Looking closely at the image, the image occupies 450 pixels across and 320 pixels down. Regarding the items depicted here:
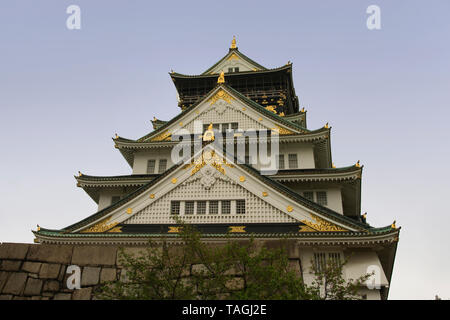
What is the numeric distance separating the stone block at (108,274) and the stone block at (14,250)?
282cm

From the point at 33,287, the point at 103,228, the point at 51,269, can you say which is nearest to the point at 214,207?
the point at 103,228

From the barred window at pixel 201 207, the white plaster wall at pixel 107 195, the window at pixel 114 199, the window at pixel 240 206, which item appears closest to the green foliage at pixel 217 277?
the window at pixel 240 206

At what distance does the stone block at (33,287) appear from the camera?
12.2m

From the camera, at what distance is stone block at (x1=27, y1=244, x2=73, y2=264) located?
41.2 feet

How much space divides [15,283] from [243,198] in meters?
10.7

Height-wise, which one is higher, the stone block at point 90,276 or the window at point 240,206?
the window at point 240,206

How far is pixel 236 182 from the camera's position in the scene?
19.5 meters

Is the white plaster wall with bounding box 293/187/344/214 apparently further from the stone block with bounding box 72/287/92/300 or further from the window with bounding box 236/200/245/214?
the stone block with bounding box 72/287/92/300

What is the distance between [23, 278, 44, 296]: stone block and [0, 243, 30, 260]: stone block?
880 millimetres

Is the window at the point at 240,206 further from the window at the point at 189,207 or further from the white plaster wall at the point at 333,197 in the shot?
the white plaster wall at the point at 333,197

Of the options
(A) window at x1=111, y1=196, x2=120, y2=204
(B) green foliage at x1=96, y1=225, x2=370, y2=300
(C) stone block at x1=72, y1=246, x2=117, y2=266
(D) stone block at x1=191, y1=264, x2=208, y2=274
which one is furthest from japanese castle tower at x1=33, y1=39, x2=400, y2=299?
(C) stone block at x1=72, y1=246, x2=117, y2=266
